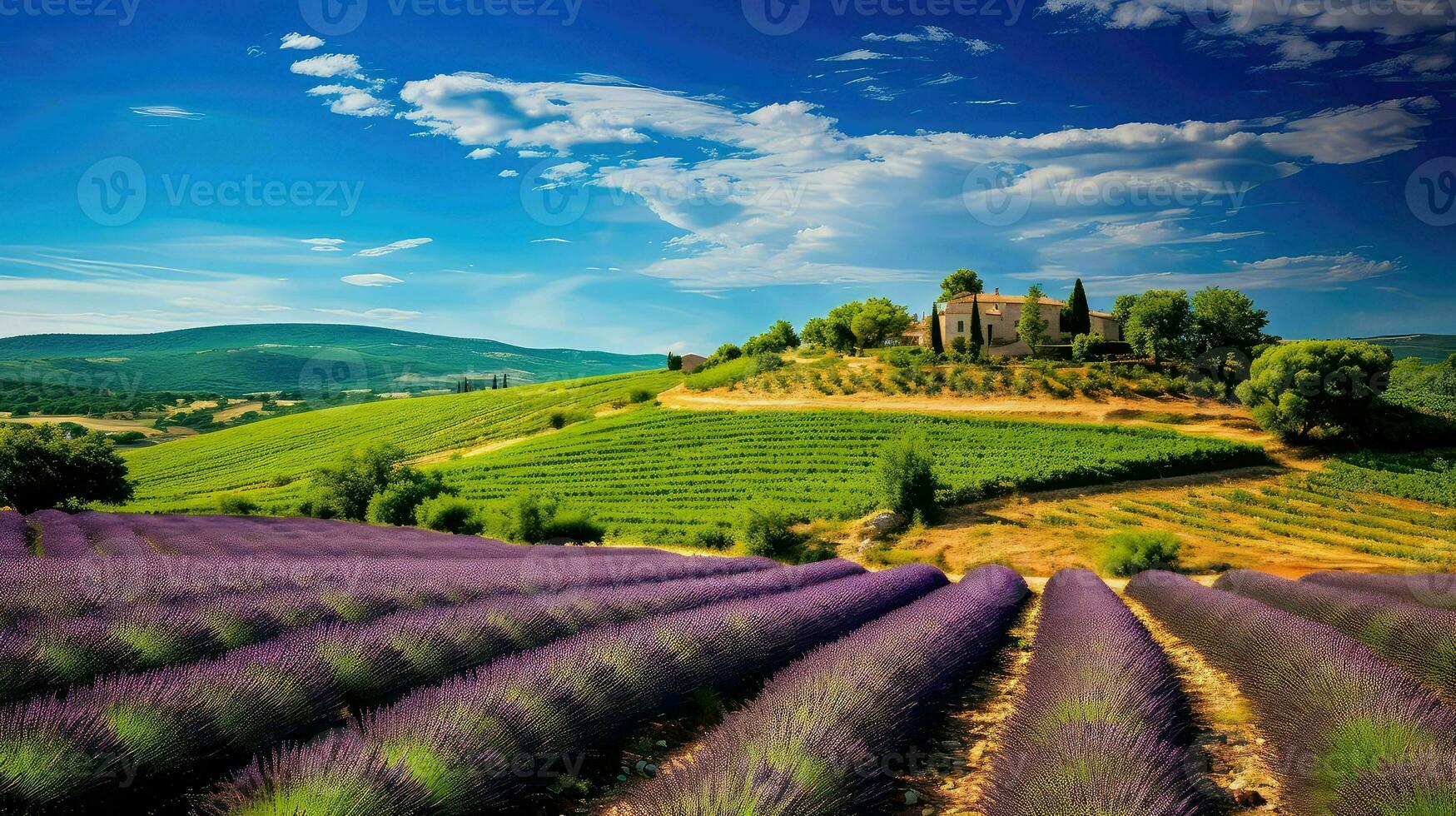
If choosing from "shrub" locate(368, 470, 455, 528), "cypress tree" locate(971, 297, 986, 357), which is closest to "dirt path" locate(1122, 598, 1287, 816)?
"shrub" locate(368, 470, 455, 528)

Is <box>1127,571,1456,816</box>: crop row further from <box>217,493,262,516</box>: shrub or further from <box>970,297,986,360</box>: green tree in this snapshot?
<box>970,297,986,360</box>: green tree

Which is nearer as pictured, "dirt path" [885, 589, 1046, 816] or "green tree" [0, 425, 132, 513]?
"dirt path" [885, 589, 1046, 816]

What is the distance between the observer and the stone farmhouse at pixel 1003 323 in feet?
185

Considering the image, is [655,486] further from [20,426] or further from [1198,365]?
[1198,365]

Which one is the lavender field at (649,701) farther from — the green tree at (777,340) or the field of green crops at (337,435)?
the green tree at (777,340)

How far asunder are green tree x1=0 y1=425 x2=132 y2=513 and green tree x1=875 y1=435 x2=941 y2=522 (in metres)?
33.5

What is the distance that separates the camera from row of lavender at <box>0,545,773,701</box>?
15.1ft

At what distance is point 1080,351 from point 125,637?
176 feet

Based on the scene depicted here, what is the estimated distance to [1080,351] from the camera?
4928 centimetres

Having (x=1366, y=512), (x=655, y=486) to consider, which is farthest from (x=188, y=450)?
(x=1366, y=512)

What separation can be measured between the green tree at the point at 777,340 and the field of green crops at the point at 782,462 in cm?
3604

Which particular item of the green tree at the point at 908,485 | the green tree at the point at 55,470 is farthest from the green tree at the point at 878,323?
the green tree at the point at 55,470

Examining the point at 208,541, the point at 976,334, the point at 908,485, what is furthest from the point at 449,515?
the point at 976,334

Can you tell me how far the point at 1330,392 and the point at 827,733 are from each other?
3925 centimetres
